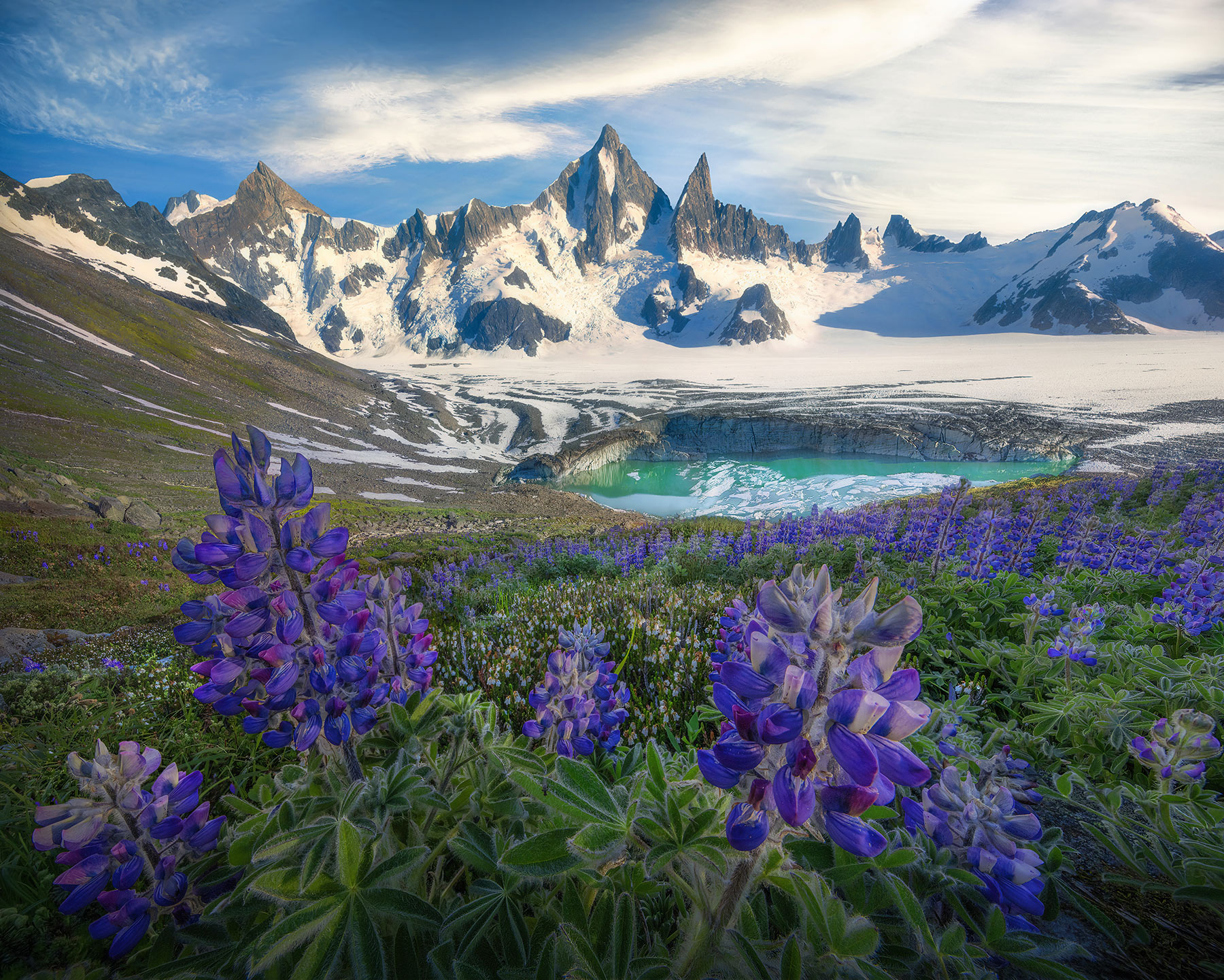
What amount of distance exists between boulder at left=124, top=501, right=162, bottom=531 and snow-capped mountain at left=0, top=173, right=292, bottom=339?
4116 inches

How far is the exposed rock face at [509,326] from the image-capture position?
17300 centimetres

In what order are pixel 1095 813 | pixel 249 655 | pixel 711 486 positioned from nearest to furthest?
pixel 249 655, pixel 1095 813, pixel 711 486

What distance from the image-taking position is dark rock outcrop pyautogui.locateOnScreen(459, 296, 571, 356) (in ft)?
568

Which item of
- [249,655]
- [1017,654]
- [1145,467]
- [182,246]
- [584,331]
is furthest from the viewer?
[584,331]

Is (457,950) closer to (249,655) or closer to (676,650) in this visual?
(249,655)

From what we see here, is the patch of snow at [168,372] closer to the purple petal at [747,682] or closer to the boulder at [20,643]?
the boulder at [20,643]

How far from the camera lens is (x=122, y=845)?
160 cm

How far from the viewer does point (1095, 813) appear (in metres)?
1.86

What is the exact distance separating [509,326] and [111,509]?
169471 millimetres

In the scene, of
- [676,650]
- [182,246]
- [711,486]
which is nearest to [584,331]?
[182,246]

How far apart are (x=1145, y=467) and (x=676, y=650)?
3897 centimetres

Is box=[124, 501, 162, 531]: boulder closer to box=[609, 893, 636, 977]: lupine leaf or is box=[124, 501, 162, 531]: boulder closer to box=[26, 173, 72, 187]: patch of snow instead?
box=[609, 893, 636, 977]: lupine leaf

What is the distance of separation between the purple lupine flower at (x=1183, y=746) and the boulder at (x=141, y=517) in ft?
72.3

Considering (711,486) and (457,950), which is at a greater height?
(457,950)
